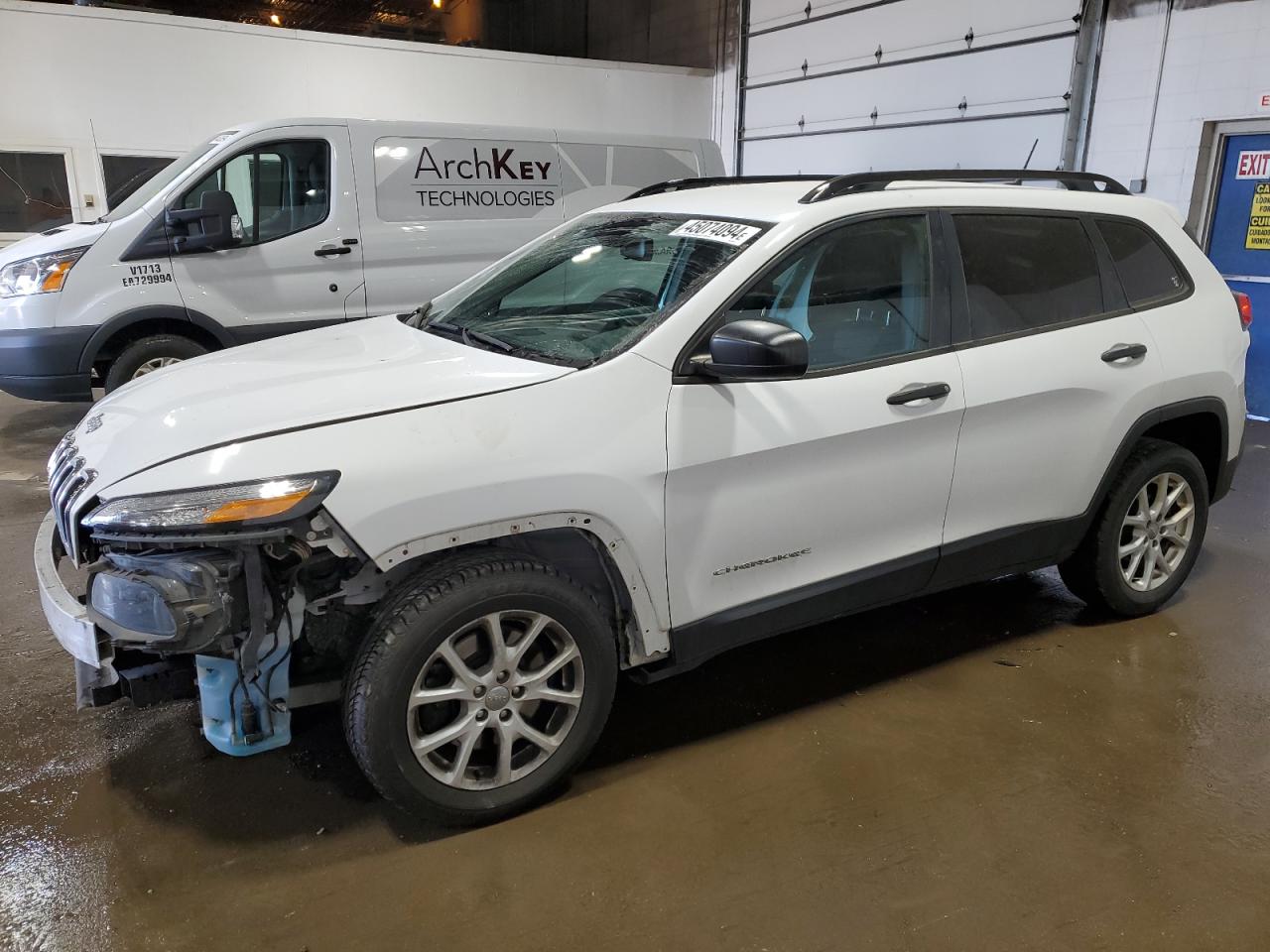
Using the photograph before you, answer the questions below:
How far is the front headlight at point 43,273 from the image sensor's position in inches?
217

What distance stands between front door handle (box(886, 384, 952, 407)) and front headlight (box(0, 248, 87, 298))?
5103 millimetres

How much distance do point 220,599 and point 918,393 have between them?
2.00 metres

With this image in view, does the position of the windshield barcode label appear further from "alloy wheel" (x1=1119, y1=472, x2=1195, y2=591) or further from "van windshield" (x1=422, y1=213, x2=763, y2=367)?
"alloy wheel" (x1=1119, y1=472, x2=1195, y2=591)

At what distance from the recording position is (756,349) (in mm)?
2354

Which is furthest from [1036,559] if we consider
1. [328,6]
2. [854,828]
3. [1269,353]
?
[328,6]

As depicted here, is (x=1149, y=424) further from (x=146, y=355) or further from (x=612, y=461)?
(x=146, y=355)

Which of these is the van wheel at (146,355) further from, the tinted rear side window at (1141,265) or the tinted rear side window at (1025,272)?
the tinted rear side window at (1141,265)

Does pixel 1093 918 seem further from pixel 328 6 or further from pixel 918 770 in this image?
pixel 328 6

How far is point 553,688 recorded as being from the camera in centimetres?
248

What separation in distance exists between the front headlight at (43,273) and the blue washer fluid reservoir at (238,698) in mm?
4332

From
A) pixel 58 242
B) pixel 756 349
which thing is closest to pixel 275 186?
pixel 58 242

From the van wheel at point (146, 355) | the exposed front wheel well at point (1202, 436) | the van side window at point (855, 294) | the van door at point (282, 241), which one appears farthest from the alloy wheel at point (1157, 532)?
the van wheel at point (146, 355)

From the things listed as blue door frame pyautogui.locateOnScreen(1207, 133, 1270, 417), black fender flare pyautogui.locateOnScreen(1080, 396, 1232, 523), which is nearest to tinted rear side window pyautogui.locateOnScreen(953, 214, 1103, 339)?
black fender flare pyautogui.locateOnScreen(1080, 396, 1232, 523)

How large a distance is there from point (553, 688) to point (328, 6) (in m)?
19.7
